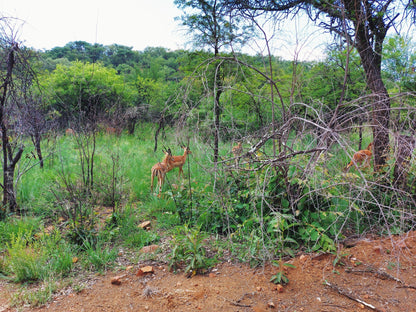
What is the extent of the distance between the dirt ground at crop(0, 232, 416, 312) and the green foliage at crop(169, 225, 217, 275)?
0.09 m

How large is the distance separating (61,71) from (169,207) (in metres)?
10.5

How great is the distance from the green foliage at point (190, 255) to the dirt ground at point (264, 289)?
0.31 ft

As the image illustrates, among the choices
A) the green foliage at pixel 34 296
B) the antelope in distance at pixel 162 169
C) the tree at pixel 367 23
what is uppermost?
the tree at pixel 367 23

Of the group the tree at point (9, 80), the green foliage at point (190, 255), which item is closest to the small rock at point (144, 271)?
the green foliage at point (190, 255)

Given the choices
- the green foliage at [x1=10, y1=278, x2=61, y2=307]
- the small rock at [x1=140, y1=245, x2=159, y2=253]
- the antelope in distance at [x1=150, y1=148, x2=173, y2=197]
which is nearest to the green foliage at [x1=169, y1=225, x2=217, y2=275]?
the small rock at [x1=140, y1=245, x2=159, y2=253]

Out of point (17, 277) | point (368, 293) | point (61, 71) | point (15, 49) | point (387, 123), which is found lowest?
point (17, 277)

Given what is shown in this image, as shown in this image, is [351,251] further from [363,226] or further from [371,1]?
[371,1]

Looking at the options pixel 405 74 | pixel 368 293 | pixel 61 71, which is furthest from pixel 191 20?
pixel 61 71

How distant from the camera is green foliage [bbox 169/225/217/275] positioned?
301cm

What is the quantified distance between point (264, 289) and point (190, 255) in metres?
0.84

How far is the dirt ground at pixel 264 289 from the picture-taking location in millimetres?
2504

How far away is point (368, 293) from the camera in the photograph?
262 centimetres

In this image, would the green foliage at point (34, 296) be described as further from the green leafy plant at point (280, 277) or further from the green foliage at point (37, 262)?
the green leafy plant at point (280, 277)

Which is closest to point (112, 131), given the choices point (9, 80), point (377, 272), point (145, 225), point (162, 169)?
point (162, 169)
